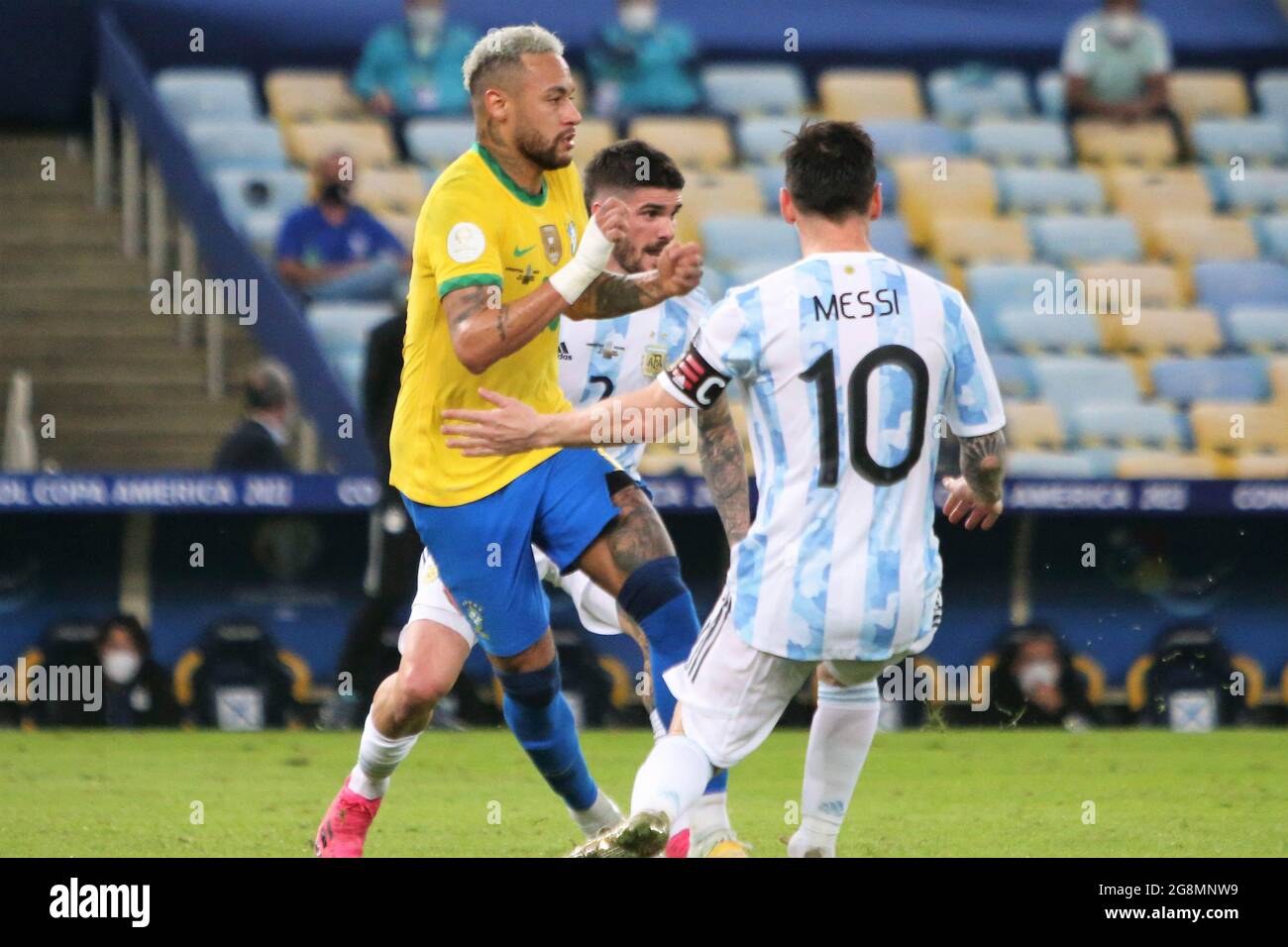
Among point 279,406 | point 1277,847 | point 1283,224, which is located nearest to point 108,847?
point 1277,847

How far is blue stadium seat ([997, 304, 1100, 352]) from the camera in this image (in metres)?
12.5

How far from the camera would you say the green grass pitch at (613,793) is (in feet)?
21.7

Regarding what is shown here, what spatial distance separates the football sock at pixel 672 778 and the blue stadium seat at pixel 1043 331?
25.1 feet

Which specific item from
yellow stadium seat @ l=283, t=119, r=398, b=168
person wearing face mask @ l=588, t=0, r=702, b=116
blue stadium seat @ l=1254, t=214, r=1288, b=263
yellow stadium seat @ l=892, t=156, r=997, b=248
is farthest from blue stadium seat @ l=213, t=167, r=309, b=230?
blue stadium seat @ l=1254, t=214, r=1288, b=263

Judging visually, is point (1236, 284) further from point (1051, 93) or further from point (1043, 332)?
point (1051, 93)

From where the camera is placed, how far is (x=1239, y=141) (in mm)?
14688

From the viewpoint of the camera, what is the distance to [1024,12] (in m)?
15.3

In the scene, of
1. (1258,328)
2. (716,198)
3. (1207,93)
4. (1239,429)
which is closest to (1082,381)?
(1239,429)

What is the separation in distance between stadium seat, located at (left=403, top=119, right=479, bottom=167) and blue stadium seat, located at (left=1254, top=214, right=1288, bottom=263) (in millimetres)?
4921

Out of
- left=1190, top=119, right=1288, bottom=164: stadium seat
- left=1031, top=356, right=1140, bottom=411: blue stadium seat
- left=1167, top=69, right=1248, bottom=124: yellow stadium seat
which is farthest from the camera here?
left=1167, top=69, right=1248, bottom=124: yellow stadium seat

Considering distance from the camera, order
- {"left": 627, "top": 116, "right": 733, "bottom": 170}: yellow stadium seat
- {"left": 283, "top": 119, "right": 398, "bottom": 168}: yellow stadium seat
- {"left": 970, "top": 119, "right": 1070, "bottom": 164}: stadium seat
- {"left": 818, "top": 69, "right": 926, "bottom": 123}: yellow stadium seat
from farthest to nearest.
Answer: {"left": 818, "top": 69, "right": 926, "bottom": 123}: yellow stadium seat → {"left": 970, "top": 119, "right": 1070, "bottom": 164}: stadium seat → {"left": 627, "top": 116, "right": 733, "bottom": 170}: yellow stadium seat → {"left": 283, "top": 119, "right": 398, "bottom": 168}: yellow stadium seat

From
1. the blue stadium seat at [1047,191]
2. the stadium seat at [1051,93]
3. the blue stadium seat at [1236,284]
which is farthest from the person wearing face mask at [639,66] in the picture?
the blue stadium seat at [1236,284]

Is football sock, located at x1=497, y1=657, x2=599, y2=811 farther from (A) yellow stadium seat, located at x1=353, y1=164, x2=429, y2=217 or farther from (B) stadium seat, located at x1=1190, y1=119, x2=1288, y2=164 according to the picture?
(B) stadium seat, located at x1=1190, y1=119, x2=1288, y2=164

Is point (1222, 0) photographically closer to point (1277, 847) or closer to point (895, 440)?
point (1277, 847)
